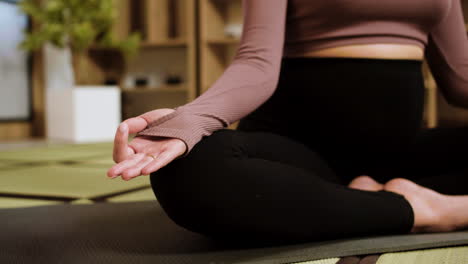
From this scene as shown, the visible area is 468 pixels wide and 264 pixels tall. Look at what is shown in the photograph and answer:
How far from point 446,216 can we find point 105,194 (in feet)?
2.78

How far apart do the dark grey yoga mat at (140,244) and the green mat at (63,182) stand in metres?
0.39

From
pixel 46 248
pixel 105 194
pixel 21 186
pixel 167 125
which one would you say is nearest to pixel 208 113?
pixel 167 125

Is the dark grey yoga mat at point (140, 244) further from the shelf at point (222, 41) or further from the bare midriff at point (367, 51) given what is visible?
the shelf at point (222, 41)

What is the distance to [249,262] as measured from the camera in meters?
0.67

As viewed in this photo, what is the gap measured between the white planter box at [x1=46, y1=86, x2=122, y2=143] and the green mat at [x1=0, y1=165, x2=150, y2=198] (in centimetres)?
151

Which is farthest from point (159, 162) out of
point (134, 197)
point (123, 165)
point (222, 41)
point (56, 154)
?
point (222, 41)

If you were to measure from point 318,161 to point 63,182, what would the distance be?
949 millimetres

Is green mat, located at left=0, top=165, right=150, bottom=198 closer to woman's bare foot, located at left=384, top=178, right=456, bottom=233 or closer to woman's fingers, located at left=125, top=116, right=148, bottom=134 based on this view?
woman's fingers, located at left=125, top=116, right=148, bottom=134

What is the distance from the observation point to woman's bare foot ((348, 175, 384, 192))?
2.99ft

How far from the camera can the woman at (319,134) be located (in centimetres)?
70

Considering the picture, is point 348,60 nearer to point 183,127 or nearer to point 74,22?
point 183,127

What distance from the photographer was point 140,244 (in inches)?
31.5

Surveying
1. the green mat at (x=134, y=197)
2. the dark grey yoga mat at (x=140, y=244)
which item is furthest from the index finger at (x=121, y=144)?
the green mat at (x=134, y=197)

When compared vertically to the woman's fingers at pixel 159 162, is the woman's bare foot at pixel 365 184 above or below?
below
